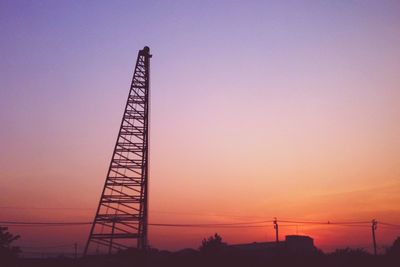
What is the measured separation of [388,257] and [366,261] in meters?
4.01

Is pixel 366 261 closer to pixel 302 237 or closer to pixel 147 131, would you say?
pixel 147 131

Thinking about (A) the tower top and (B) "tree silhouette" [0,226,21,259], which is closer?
(B) "tree silhouette" [0,226,21,259]

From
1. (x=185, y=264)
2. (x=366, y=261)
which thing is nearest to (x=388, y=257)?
(x=366, y=261)

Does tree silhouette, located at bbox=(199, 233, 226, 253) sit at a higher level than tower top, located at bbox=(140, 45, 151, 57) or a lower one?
lower

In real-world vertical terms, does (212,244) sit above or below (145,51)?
below

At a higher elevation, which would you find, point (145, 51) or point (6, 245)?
point (145, 51)

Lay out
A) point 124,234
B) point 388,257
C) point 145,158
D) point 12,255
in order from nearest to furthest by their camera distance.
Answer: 1. point 12,255
2. point 124,234
3. point 145,158
4. point 388,257

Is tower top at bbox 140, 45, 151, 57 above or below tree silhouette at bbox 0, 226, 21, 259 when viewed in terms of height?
above

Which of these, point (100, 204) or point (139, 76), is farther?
point (139, 76)

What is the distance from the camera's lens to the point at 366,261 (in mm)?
37844

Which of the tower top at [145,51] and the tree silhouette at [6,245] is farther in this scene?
the tower top at [145,51]

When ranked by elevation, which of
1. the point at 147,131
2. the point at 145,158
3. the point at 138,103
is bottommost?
the point at 145,158

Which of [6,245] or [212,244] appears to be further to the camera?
[212,244]

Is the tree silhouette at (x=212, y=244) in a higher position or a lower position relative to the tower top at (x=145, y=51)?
lower
